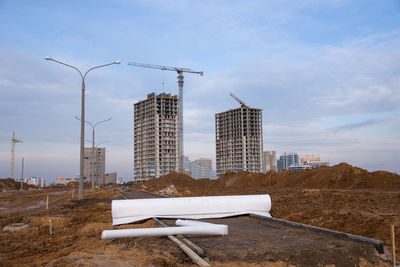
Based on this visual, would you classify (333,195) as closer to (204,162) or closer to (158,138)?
(158,138)

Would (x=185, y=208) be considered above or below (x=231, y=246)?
above

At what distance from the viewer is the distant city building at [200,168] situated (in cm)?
14630

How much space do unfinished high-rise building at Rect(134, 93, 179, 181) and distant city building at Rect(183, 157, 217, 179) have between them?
31.0 m

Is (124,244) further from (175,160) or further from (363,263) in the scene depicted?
(175,160)

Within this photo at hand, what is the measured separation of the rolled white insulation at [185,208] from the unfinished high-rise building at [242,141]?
342 ft

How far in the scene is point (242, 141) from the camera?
116 metres

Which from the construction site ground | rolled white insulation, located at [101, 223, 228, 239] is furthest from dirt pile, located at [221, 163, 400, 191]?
rolled white insulation, located at [101, 223, 228, 239]

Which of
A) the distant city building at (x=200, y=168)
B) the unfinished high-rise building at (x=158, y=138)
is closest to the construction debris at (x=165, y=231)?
the unfinished high-rise building at (x=158, y=138)

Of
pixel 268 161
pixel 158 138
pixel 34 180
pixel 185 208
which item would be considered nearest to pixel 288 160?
pixel 268 161

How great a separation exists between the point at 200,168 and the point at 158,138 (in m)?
59.2

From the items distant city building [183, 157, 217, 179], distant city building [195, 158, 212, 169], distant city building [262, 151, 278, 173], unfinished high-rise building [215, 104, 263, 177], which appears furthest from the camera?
distant city building [195, 158, 212, 169]

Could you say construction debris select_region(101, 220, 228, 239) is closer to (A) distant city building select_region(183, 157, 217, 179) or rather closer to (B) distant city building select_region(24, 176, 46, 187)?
(A) distant city building select_region(183, 157, 217, 179)

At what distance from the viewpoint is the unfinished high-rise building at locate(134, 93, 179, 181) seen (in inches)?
4215

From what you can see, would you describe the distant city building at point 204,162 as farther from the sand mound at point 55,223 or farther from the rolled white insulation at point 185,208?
the rolled white insulation at point 185,208
